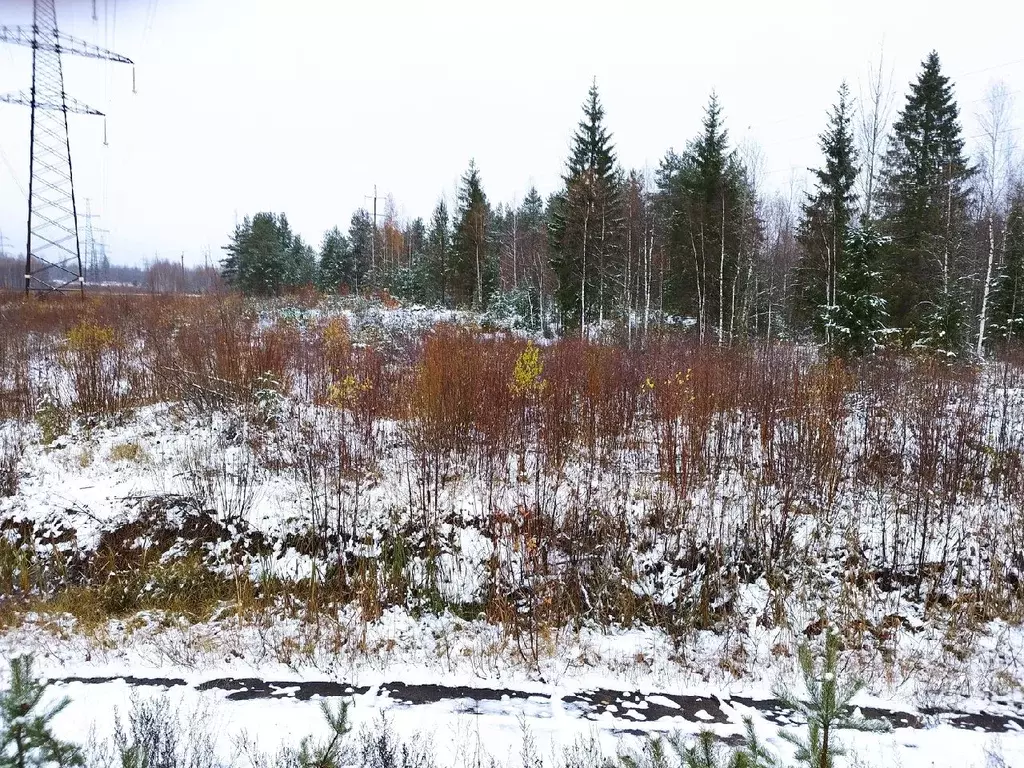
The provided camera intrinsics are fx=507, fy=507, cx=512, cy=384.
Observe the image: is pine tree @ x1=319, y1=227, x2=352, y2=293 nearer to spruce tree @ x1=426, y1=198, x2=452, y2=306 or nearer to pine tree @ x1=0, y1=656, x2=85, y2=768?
spruce tree @ x1=426, y1=198, x2=452, y2=306

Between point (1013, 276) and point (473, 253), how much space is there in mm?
22882

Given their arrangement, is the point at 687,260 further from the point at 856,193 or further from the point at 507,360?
the point at 507,360

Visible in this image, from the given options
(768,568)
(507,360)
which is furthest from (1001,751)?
(507,360)

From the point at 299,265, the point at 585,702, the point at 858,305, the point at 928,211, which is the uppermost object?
the point at 299,265

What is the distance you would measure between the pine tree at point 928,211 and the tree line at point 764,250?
0.20ft

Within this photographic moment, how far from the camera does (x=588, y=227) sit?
2072 centimetres

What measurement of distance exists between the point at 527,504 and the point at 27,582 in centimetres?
523

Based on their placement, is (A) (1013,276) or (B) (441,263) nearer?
(A) (1013,276)

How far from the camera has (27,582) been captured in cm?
521

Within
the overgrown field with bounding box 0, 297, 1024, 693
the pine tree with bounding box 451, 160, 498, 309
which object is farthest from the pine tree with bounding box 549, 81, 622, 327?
the overgrown field with bounding box 0, 297, 1024, 693

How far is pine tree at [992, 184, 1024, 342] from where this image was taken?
1689 cm

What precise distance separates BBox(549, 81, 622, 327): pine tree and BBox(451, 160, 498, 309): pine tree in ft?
19.1

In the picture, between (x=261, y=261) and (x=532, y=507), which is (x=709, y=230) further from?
(x=261, y=261)

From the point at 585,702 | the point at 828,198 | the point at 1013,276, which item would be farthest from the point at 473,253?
the point at 585,702
